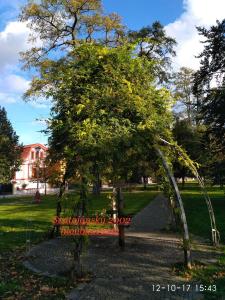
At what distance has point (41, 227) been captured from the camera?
18828 mm

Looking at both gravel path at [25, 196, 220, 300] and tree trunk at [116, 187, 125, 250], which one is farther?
tree trunk at [116, 187, 125, 250]

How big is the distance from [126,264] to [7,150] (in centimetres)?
3963

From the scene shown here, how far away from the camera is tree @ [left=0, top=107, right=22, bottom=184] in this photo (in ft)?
155

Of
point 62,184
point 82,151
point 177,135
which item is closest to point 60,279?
point 82,151

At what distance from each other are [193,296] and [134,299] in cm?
118

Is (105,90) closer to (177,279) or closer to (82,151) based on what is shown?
(82,151)

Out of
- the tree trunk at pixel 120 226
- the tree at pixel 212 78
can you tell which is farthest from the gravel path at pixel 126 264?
the tree at pixel 212 78

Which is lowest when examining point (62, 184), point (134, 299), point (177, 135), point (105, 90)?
point (134, 299)

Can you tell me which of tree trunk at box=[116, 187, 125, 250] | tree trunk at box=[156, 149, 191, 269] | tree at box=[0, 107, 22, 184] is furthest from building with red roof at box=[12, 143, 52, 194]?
tree trunk at box=[156, 149, 191, 269]

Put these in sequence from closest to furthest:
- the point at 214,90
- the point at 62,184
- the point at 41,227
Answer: the point at 62,184 < the point at 41,227 < the point at 214,90

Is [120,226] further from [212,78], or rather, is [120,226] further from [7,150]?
[7,150]

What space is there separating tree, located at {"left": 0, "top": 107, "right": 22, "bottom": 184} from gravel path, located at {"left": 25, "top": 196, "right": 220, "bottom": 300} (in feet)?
110

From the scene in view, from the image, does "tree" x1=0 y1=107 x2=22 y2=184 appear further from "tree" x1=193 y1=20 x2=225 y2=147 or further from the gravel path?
the gravel path

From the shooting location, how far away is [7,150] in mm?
48500
